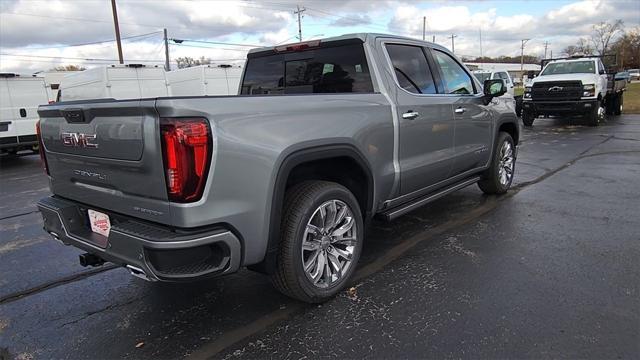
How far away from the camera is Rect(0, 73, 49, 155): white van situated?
1186 cm

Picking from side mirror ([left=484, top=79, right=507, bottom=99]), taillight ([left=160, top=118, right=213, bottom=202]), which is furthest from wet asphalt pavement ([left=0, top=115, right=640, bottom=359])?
side mirror ([left=484, top=79, right=507, bottom=99])

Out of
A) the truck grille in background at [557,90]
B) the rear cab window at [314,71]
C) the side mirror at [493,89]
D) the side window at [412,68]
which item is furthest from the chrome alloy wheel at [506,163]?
the truck grille in background at [557,90]

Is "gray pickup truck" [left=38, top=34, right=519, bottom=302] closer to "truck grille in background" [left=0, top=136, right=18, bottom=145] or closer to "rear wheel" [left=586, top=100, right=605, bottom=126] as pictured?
"truck grille in background" [left=0, top=136, right=18, bottom=145]

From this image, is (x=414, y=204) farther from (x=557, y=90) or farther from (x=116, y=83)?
(x=116, y=83)

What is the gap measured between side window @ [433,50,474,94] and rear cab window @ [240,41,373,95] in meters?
1.23

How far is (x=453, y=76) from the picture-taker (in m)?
5.03

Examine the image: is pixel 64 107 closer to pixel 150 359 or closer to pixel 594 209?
pixel 150 359

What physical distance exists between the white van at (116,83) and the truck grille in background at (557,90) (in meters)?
12.4

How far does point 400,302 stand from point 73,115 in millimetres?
2482

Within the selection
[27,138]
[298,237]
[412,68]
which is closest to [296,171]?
[298,237]

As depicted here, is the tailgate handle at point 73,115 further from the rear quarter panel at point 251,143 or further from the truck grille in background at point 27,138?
the truck grille in background at point 27,138

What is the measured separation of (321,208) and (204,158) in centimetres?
99

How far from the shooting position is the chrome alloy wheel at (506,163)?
5.97m

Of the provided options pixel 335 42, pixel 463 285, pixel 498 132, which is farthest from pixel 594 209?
pixel 335 42
